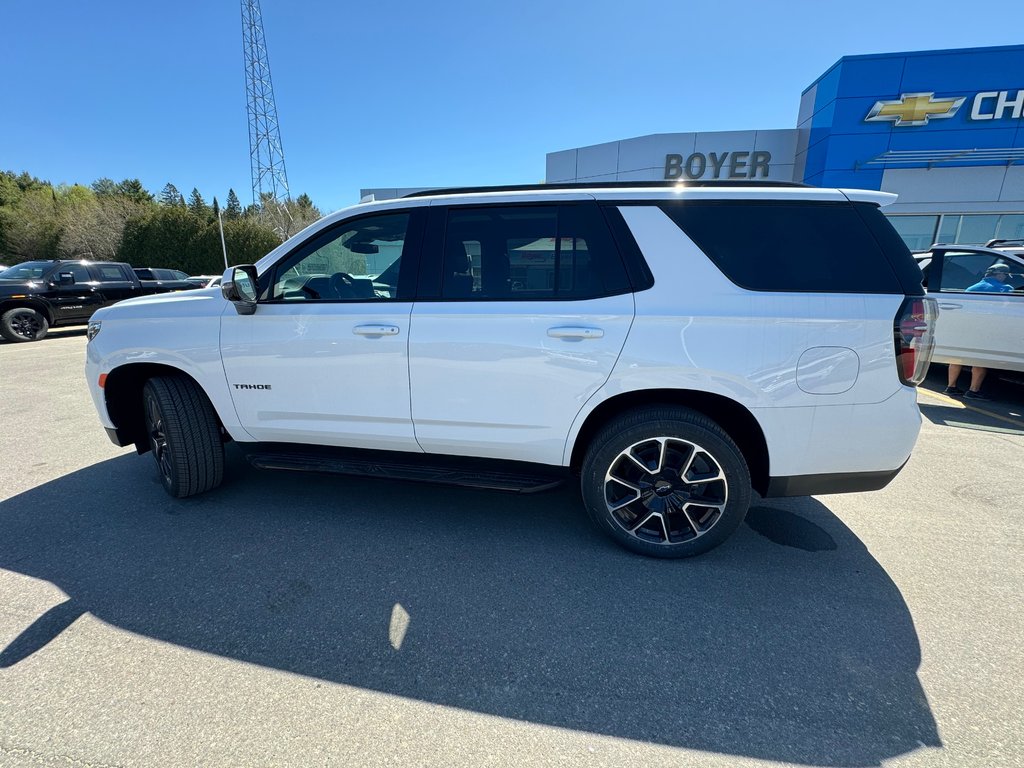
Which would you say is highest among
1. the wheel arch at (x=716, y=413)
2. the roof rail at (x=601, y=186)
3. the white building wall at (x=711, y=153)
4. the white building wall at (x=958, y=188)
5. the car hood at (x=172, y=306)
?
the white building wall at (x=711, y=153)

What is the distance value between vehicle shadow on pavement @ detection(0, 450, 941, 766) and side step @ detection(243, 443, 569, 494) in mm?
376

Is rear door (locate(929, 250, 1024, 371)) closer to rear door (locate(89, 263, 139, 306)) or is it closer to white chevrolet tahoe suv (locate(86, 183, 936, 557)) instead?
white chevrolet tahoe suv (locate(86, 183, 936, 557))

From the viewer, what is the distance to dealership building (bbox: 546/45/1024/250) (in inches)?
602

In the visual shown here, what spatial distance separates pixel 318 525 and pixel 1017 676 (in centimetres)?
350

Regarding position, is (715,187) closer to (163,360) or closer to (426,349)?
(426,349)

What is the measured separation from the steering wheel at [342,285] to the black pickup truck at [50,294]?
11669 mm

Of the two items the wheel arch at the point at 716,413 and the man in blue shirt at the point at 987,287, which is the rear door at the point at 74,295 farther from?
the man in blue shirt at the point at 987,287

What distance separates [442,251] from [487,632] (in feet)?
6.77

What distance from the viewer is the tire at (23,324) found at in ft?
33.0

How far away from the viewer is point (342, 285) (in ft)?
10.00

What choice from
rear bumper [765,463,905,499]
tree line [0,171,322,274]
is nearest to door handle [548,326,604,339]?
rear bumper [765,463,905,499]

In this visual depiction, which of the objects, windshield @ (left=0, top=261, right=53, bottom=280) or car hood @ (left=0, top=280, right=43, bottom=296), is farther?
windshield @ (left=0, top=261, right=53, bottom=280)

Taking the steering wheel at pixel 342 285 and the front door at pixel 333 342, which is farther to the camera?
the steering wheel at pixel 342 285

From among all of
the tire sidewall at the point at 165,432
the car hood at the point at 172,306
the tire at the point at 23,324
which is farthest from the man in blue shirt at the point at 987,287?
the tire at the point at 23,324
